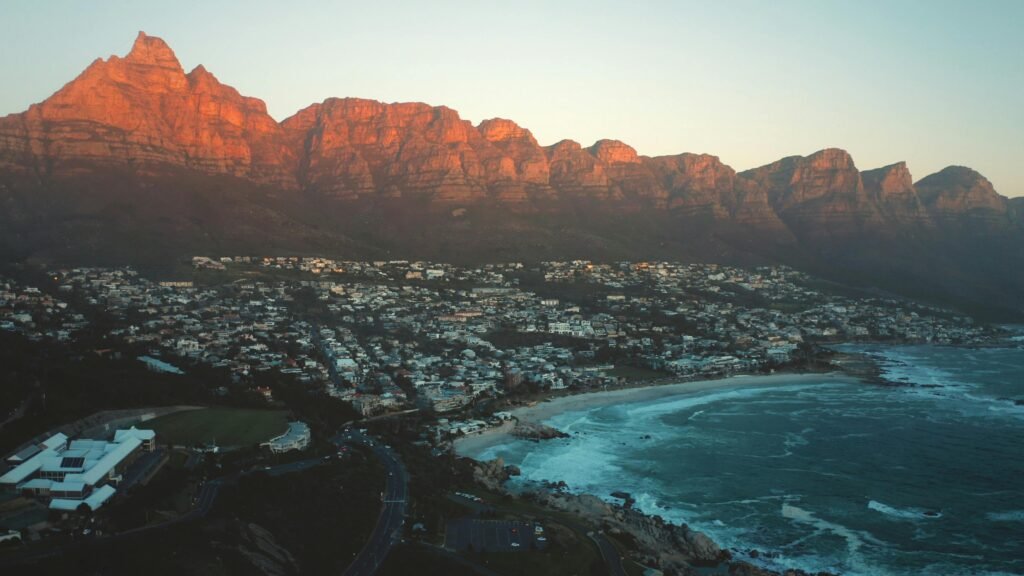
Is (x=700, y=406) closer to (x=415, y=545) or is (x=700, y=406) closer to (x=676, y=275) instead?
(x=415, y=545)

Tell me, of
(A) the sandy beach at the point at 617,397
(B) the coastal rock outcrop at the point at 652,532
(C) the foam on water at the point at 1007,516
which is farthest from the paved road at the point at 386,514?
(C) the foam on water at the point at 1007,516

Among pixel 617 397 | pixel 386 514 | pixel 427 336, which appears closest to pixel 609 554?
pixel 386 514

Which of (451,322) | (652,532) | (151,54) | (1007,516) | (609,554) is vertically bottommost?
(1007,516)

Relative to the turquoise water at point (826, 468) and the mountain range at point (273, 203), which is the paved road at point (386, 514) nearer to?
the turquoise water at point (826, 468)

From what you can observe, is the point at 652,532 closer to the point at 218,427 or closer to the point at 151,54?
the point at 218,427

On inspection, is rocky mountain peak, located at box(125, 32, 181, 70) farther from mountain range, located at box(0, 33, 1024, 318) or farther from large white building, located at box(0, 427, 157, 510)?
large white building, located at box(0, 427, 157, 510)

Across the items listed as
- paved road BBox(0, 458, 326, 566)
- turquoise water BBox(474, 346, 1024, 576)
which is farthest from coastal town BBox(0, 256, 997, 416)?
paved road BBox(0, 458, 326, 566)
